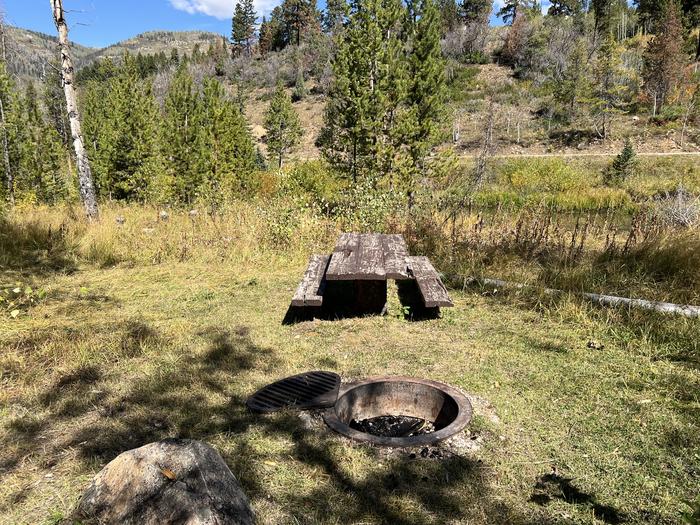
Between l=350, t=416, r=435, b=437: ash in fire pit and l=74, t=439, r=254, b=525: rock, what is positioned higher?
l=74, t=439, r=254, b=525: rock

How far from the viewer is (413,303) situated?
4.93 meters

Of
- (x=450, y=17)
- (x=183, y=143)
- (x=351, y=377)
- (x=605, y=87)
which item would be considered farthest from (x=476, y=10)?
(x=351, y=377)

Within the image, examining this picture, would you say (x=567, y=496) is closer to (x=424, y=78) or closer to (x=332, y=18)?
(x=424, y=78)

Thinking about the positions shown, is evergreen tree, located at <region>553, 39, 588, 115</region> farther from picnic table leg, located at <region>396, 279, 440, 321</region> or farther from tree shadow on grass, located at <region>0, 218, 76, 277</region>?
tree shadow on grass, located at <region>0, 218, 76, 277</region>

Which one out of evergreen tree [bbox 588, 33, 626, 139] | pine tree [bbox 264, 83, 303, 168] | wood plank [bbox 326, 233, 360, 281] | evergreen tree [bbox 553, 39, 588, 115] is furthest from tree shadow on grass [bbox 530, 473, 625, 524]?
evergreen tree [bbox 553, 39, 588, 115]

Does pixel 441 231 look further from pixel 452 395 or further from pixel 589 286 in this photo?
pixel 452 395

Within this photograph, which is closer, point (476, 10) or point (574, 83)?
point (574, 83)

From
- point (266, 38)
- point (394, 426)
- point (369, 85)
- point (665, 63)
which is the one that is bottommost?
point (394, 426)

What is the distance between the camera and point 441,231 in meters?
6.55

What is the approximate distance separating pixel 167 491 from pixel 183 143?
1783 cm

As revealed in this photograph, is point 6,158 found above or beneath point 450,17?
beneath

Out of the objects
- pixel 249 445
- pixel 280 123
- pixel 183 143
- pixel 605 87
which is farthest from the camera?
pixel 280 123

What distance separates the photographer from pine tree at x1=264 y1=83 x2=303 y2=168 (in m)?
32.0

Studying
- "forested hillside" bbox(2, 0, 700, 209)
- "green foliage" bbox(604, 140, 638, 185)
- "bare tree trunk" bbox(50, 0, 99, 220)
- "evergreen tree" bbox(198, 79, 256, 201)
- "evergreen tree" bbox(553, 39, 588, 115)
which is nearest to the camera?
"bare tree trunk" bbox(50, 0, 99, 220)
